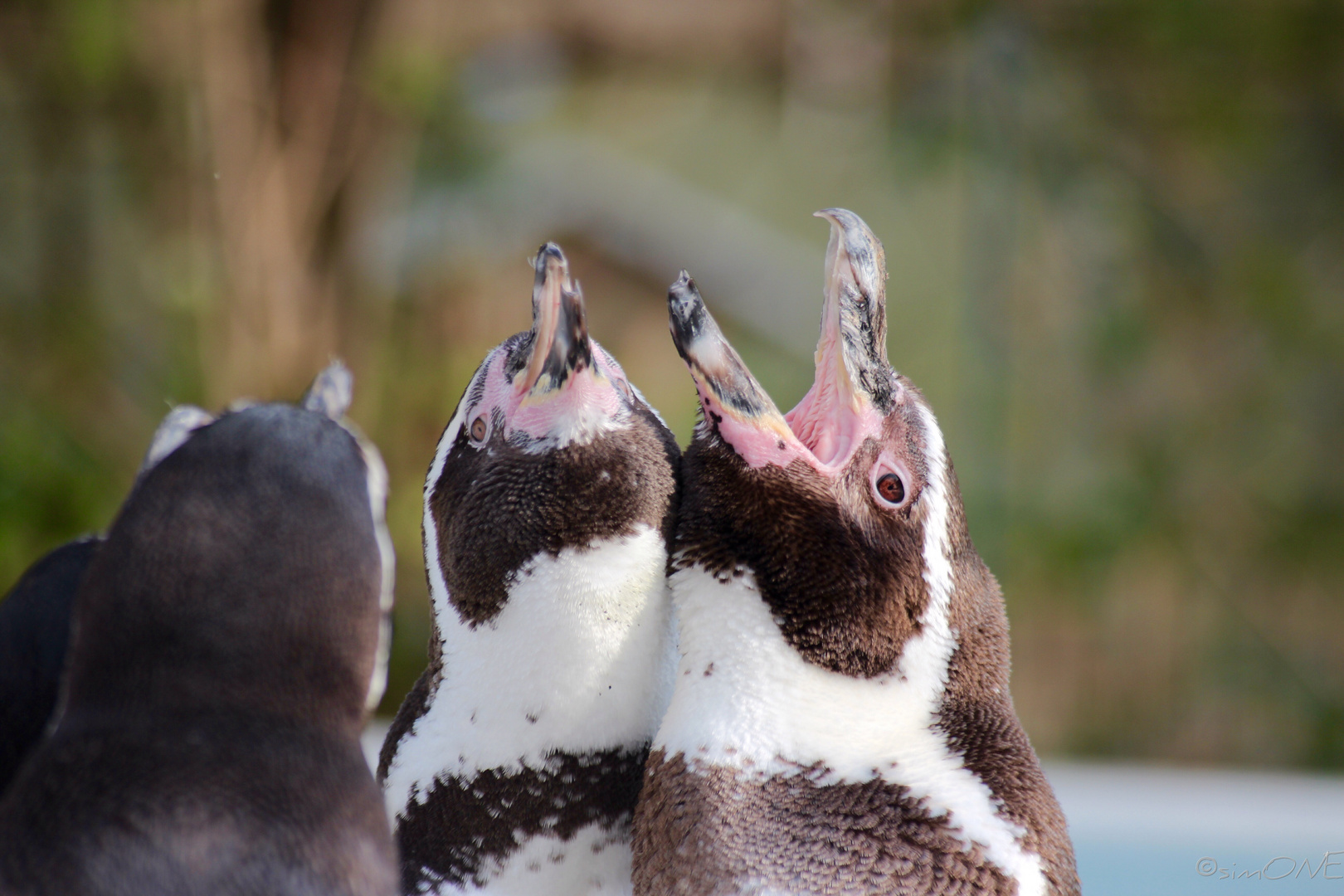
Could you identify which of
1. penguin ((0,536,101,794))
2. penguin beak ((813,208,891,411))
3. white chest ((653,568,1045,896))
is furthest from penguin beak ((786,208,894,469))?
penguin ((0,536,101,794))

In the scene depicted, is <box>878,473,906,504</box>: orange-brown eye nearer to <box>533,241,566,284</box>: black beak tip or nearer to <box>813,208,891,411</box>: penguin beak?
<box>813,208,891,411</box>: penguin beak

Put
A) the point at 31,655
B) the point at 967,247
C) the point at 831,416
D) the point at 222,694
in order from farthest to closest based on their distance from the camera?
1. the point at 967,247
2. the point at 831,416
3. the point at 31,655
4. the point at 222,694

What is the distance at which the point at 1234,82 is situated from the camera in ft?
9.73

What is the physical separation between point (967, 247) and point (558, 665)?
2.37m

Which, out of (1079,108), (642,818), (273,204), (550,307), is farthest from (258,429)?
(1079,108)

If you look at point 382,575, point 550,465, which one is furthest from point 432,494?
point 382,575

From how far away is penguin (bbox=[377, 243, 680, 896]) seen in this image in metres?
0.67

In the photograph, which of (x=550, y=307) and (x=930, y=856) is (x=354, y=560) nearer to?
(x=550, y=307)

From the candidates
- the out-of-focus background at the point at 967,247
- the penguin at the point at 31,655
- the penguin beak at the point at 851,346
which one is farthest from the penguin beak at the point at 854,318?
the out-of-focus background at the point at 967,247

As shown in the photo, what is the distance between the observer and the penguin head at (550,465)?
66cm

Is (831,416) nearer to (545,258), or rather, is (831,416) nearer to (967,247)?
(545,258)

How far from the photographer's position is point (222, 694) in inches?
18.9

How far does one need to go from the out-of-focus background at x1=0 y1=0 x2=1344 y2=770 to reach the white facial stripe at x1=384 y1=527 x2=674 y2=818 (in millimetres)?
1767

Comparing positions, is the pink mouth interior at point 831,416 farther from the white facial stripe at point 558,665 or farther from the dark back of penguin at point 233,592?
the dark back of penguin at point 233,592
